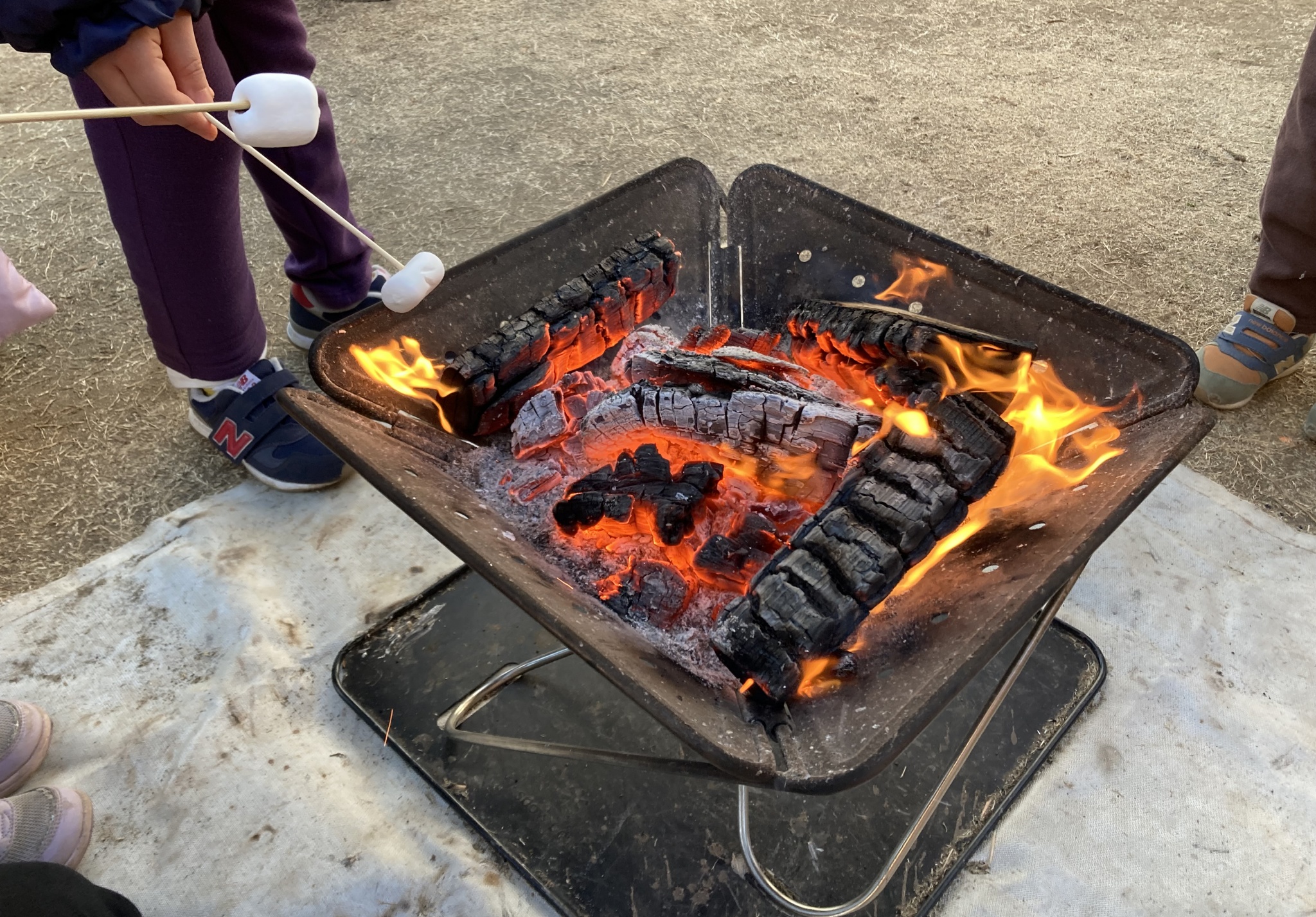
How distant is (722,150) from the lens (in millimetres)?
3271

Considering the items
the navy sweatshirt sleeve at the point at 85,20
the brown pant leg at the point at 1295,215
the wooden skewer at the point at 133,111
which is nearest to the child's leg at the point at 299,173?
the navy sweatshirt sleeve at the point at 85,20

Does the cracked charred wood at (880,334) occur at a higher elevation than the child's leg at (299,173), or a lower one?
higher

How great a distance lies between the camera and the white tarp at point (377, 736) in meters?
1.40

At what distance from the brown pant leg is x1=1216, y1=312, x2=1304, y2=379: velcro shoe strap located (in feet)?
0.18

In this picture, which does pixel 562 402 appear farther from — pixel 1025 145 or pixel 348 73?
pixel 348 73

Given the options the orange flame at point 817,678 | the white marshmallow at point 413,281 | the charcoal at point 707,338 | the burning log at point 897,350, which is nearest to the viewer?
the orange flame at point 817,678

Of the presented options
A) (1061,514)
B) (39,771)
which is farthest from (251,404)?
(1061,514)

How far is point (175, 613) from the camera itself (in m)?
1.79

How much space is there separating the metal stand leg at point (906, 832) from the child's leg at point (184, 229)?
1.49 metres

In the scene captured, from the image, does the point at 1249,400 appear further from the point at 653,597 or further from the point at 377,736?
the point at 377,736

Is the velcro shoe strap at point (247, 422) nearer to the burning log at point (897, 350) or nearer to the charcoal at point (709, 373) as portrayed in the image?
the charcoal at point (709, 373)

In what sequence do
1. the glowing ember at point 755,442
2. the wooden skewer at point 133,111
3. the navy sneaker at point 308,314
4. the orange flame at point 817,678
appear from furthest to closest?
the navy sneaker at point 308,314, the glowing ember at point 755,442, the orange flame at point 817,678, the wooden skewer at point 133,111

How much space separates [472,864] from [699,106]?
3.03m

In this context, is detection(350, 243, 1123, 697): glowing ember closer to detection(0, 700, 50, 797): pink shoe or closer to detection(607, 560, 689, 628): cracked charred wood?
detection(607, 560, 689, 628): cracked charred wood
